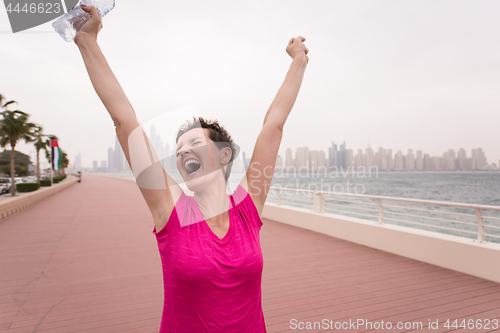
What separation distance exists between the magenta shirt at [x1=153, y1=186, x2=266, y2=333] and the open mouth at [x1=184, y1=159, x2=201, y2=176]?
102mm

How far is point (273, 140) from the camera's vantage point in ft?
3.49

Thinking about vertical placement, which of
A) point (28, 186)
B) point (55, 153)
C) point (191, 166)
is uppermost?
point (55, 153)

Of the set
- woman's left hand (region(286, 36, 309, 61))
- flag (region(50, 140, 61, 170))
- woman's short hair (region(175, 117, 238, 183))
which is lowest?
woman's short hair (region(175, 117, 238, 183))

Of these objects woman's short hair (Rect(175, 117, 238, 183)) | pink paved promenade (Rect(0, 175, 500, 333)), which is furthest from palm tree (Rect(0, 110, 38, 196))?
woman's short hair (Rect(175, 117, 238, 183))

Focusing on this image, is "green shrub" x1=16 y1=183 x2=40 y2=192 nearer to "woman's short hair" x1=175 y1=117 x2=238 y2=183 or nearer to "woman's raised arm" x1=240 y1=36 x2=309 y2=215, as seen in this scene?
"woman's short hair" x1=175 y1=117 x2=238 y2=183

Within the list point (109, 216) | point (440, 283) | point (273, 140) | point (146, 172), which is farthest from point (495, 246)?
point (109, 216)

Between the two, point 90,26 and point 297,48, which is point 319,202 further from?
point 90,26

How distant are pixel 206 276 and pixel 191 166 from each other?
371 mm

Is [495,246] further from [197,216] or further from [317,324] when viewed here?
[197,216]

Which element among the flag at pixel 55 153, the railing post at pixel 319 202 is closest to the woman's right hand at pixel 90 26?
the railing post at pixel 319 202

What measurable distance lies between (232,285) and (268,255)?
4.90 meters

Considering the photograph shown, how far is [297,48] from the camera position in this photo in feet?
3.95

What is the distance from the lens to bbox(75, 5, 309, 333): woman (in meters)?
0.85

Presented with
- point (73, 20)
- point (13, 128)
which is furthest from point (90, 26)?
point (13, 128)
